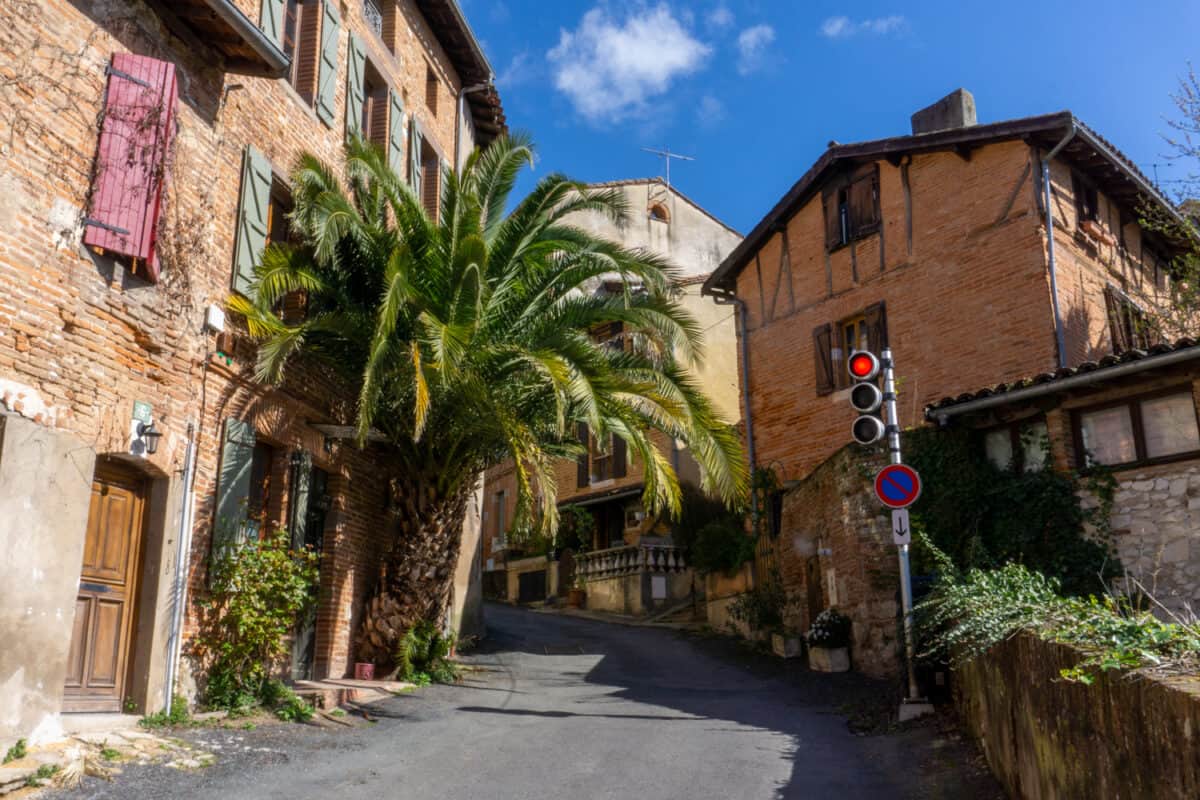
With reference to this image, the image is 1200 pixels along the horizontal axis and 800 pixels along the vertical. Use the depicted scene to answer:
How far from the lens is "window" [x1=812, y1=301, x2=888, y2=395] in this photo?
18406 mm

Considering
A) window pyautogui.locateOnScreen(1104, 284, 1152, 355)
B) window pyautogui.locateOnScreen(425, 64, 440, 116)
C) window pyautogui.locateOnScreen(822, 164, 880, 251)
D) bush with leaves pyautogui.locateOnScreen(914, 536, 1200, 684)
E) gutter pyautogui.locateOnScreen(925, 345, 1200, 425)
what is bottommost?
bush with leaves pyautogui.locateOnScreen(914, 536, 1200, 684)

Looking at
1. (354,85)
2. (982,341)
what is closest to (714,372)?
(982,341)

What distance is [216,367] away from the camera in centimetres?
1084

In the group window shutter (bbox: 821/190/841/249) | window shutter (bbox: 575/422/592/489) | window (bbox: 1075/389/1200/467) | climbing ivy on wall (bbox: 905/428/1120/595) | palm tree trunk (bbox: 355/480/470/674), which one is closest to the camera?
window (bbox: 1075/389/1200/467)

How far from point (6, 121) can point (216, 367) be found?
10.5 ft

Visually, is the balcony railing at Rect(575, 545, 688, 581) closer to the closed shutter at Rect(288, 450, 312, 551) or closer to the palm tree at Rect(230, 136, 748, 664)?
the palm tree at Rect(230, 136, 748, 664)

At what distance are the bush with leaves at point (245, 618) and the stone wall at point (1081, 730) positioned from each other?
6.71 metres

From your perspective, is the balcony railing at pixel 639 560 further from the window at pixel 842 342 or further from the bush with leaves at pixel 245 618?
the bush with leaves at pixel 245 618

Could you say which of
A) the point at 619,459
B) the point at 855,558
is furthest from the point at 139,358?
the point at 619,459

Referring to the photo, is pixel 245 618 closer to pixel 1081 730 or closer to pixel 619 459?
pixel 1081 730

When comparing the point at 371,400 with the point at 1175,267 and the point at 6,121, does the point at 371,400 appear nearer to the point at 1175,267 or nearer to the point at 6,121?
the point at 6,121

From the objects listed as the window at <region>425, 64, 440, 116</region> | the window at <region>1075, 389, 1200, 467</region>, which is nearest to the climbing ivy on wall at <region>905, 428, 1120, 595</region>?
the window at <region>1075, 389, 1200, 467</region>

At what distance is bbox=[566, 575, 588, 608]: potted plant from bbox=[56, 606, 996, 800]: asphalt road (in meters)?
14.0

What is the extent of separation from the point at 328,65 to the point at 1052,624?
11628 millimetres
